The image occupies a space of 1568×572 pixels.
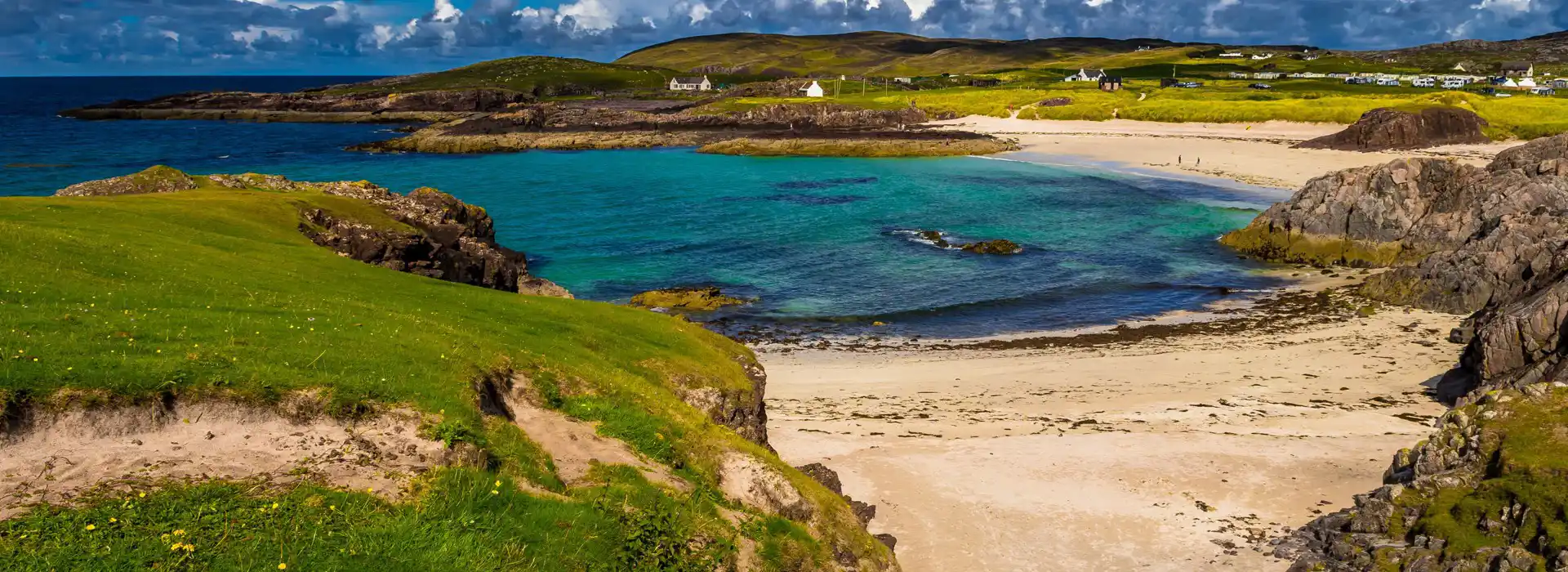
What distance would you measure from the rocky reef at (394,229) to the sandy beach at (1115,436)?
13.3 meters

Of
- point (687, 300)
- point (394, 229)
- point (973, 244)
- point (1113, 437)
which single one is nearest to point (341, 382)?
point (1113, 437)

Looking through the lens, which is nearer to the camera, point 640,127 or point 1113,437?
point 1113,437

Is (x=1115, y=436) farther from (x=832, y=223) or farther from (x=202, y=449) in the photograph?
(x=832, y=223)

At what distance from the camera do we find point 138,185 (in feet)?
139

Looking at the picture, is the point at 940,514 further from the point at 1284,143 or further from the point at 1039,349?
the point at 1284,143

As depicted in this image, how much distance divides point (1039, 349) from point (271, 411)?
3345 cm

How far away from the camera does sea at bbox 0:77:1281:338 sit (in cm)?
5219

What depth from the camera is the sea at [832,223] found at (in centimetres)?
5219

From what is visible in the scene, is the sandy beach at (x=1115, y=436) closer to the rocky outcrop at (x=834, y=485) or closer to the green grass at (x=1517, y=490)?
the rocky outcrop at (x=834, y=485)

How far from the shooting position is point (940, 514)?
884 inches

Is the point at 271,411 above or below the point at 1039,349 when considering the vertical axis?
above

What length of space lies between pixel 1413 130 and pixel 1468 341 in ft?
260

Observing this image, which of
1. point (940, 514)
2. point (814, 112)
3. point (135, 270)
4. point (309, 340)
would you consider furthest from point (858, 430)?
point (814, 112)

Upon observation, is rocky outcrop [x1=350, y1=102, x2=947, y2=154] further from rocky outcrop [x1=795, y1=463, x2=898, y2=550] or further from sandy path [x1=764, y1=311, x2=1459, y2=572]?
rocky outcrop [x1=795, y1=463, x2=898, y2=550]
